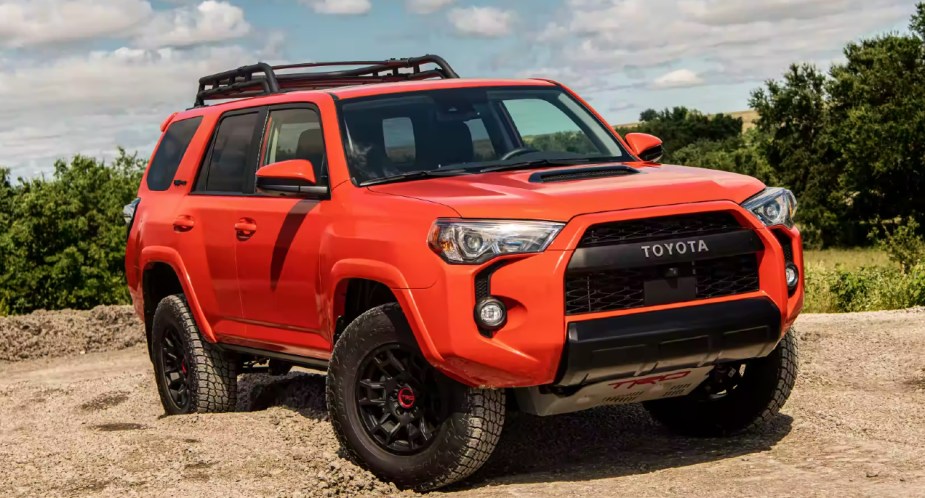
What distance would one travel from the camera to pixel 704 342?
5648 millimetres

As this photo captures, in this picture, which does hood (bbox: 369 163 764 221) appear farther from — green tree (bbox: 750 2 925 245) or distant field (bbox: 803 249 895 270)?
green tree (bbox: 750 2 925 245)

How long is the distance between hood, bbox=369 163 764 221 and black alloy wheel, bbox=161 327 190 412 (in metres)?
2.87

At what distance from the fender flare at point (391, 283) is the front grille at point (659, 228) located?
0.76m

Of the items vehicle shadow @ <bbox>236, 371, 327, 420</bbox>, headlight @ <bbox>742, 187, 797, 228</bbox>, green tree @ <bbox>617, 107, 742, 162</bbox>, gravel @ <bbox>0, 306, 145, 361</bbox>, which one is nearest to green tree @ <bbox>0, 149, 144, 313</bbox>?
gravel @ <bbox>0, 306, 145, 361</bbox>

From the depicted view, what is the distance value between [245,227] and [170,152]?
6.33 feet

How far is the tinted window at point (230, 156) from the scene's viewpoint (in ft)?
25.2

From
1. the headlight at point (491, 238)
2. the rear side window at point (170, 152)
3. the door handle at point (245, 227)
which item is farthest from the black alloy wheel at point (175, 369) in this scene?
the headlight at point (491, 238)

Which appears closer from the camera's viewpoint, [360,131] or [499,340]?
[499,340]

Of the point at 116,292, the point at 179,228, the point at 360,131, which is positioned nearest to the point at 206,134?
the point at 179,228

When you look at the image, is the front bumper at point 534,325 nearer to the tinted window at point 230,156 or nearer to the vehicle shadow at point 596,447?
the vehicle shadow at point 596,447

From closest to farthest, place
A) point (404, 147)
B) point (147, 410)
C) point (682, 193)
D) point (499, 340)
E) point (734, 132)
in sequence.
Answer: point (499, 340) < point (682, 193) < point (404, 147) < point (147, 410) < point (734, 132)

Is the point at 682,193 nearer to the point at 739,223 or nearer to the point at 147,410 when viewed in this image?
the point at 739,223

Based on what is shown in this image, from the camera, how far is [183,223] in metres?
8.06

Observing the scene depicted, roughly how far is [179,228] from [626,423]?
3141 mm
